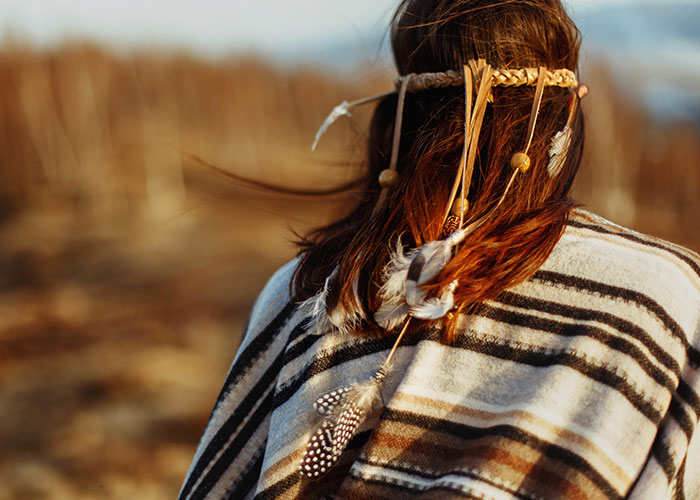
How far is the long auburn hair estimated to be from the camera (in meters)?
1.15

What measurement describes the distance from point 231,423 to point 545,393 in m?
0.74

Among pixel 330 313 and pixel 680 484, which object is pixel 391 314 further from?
pixel 680 484

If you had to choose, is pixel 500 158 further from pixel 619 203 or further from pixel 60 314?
pixel 619 203

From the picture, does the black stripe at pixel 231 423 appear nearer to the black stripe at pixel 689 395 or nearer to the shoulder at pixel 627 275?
the shoulder at pixel 627 275

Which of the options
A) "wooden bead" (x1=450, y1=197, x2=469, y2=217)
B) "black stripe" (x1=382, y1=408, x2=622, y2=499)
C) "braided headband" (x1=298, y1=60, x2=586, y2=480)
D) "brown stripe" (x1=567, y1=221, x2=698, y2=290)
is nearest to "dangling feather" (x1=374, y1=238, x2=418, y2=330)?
"braided headband" (x1=298, y1=60, x2=586, y2=480)

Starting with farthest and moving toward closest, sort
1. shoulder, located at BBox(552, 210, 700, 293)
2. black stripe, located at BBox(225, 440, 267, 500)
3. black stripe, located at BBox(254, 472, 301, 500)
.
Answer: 1. black stripe, located at BBox(225, 440, 267, 500)
2. black stripe, located at BBox(254, 472, 301, 500)
3. shoulder, located at BBox(552, 210, 700, 293)

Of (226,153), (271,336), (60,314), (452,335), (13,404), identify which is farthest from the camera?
(226,153)

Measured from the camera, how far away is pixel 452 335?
1144 millimetres

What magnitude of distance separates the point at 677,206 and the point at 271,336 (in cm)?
1010

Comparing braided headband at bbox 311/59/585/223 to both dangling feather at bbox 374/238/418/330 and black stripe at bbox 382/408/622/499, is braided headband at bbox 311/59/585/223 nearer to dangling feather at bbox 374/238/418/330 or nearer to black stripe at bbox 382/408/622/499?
dangling feather at bbox 374/238/418/330

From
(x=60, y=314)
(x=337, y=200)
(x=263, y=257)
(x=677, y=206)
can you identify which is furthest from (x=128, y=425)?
(x=677, y=206)

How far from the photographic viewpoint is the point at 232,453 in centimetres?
147

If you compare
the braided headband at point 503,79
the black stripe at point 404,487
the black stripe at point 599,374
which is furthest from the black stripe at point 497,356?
the braided headband at point 503,79

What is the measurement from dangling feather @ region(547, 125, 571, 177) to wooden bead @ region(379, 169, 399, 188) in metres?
0.29
